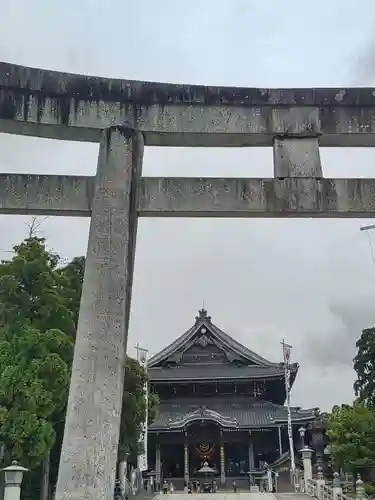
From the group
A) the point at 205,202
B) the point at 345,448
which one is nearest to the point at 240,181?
the point at 205,202

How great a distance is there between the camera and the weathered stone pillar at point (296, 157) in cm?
607

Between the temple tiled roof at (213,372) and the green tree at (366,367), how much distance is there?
24.2 feet

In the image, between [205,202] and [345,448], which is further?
[345,448]

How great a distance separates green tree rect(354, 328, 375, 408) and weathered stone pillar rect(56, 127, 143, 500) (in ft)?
60.1

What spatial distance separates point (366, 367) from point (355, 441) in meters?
4.32

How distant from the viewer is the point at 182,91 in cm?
624

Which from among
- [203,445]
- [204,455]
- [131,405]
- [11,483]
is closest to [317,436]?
[203,445]

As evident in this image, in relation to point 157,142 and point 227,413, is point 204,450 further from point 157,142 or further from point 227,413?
point 157,142

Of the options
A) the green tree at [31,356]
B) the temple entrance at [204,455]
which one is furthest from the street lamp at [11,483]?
the temple entrance at [204,455]

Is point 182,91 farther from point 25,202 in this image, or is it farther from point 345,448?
point 345,448

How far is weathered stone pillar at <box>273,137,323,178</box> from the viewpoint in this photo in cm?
607

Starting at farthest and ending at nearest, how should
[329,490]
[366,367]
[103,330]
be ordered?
1. [366,367]
2. [329,490]
3. [103,330]

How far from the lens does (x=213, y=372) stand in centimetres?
3105

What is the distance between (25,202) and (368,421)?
16.2 m
